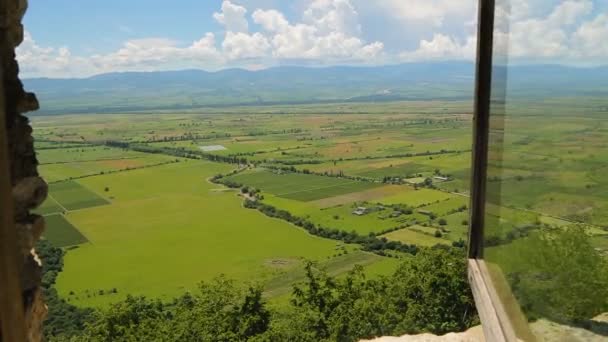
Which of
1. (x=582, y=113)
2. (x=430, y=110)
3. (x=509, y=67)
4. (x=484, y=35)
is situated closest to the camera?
(x=582, y=113)

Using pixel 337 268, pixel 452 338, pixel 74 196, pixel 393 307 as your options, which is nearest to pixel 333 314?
pixel 393 307

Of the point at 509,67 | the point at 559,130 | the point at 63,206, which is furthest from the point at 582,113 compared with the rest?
the point at 63,206

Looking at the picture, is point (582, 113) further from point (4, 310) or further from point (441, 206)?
point (441, 206)

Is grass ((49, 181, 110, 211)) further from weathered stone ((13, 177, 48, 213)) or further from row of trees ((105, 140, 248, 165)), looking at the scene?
weathered stone ((13, 177, 48, 213))

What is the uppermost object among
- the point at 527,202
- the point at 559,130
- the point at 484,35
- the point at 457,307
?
the point at 484,35

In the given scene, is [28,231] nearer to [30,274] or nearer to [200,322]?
[30,274]

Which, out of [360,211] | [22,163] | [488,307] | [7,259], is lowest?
[360,211]
